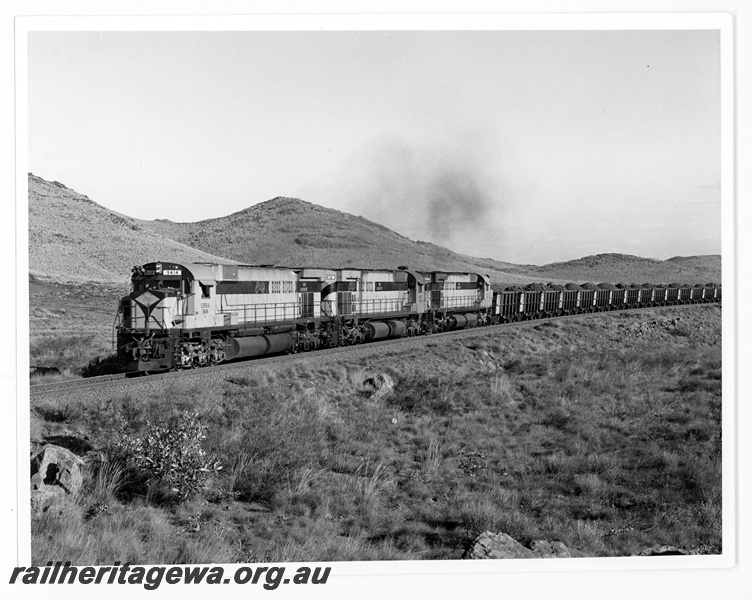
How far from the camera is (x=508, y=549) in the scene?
7.82 meters

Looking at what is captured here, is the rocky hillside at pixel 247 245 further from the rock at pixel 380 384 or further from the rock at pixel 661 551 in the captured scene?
the rock at pixel 380 384

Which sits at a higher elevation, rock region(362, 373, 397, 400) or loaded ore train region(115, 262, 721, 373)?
loaded ore train region(115, 262, 721, 373)

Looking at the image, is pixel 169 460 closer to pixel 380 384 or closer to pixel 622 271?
pixel 380 384

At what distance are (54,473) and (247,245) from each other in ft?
89.4

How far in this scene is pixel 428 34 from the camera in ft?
31.1

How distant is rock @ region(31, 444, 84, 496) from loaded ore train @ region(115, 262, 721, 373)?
4018 mm

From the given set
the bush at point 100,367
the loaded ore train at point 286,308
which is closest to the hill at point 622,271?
the loaded ore train at point 286,308

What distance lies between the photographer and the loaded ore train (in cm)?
1207

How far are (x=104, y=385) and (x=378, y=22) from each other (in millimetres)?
7517

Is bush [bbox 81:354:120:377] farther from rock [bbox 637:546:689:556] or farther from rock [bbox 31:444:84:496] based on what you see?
rock [bbox 637:546:689:556]

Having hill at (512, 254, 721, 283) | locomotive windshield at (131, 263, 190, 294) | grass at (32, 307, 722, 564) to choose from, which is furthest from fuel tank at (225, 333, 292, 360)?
hill at (512, 254, 721, 283)

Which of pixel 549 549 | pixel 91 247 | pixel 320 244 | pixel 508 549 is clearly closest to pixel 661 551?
pixel 549 549

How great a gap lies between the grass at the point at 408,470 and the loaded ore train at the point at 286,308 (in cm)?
153

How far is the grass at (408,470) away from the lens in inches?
295
